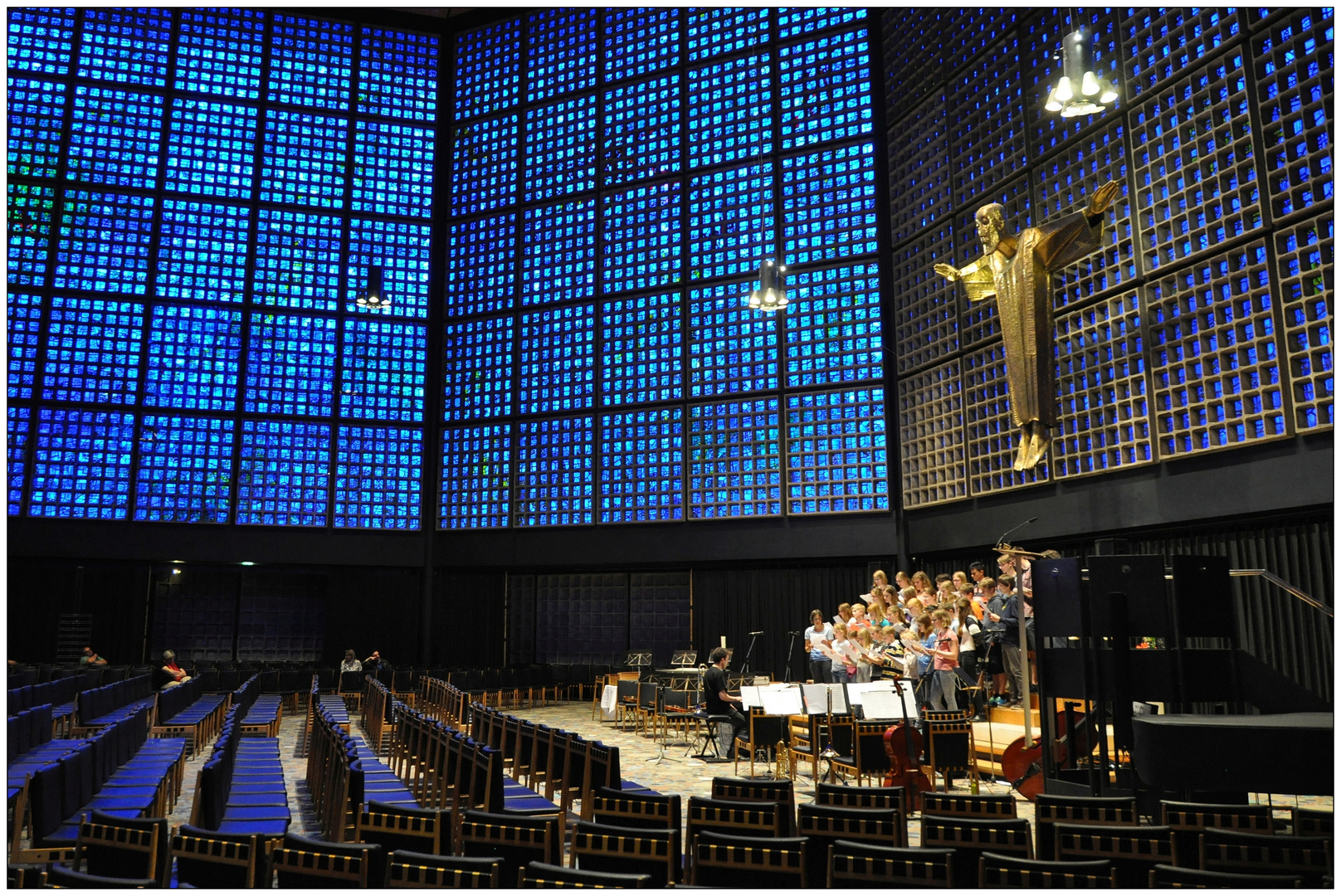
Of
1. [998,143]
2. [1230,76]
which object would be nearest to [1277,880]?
[1230,76]

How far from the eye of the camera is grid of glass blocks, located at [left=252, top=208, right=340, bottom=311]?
22.7m

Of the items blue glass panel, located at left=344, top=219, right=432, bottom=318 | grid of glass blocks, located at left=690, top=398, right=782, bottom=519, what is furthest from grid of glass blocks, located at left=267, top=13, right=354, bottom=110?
grid of glass blocks, located at left=690, top=398, right=782, bottom=519

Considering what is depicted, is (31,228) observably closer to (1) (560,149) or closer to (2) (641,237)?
(1) (560,149)

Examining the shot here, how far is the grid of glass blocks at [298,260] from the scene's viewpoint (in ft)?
74.4

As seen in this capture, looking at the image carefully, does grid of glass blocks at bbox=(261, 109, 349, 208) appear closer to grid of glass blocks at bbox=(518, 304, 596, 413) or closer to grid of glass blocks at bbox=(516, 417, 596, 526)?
grid of glass blocks at bbox=(518, 304, 596, 413)

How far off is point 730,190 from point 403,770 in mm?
14096

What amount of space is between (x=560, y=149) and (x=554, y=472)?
7617 mm

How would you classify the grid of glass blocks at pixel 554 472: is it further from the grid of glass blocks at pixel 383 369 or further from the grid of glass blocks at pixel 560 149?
the grid of glass blocks at pixel 560 149

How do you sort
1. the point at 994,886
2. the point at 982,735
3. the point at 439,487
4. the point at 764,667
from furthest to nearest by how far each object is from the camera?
the point at 439,487 < the point at 764,667 < the point at 982,735 < the point at 994,886

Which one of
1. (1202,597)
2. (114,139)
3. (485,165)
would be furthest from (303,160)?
(1202,597)

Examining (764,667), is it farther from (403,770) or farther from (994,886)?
(994,886)

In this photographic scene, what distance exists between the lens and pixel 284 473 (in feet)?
72.8

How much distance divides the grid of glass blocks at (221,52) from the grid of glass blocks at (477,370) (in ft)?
25.1

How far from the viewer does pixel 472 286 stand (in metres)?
23.2
